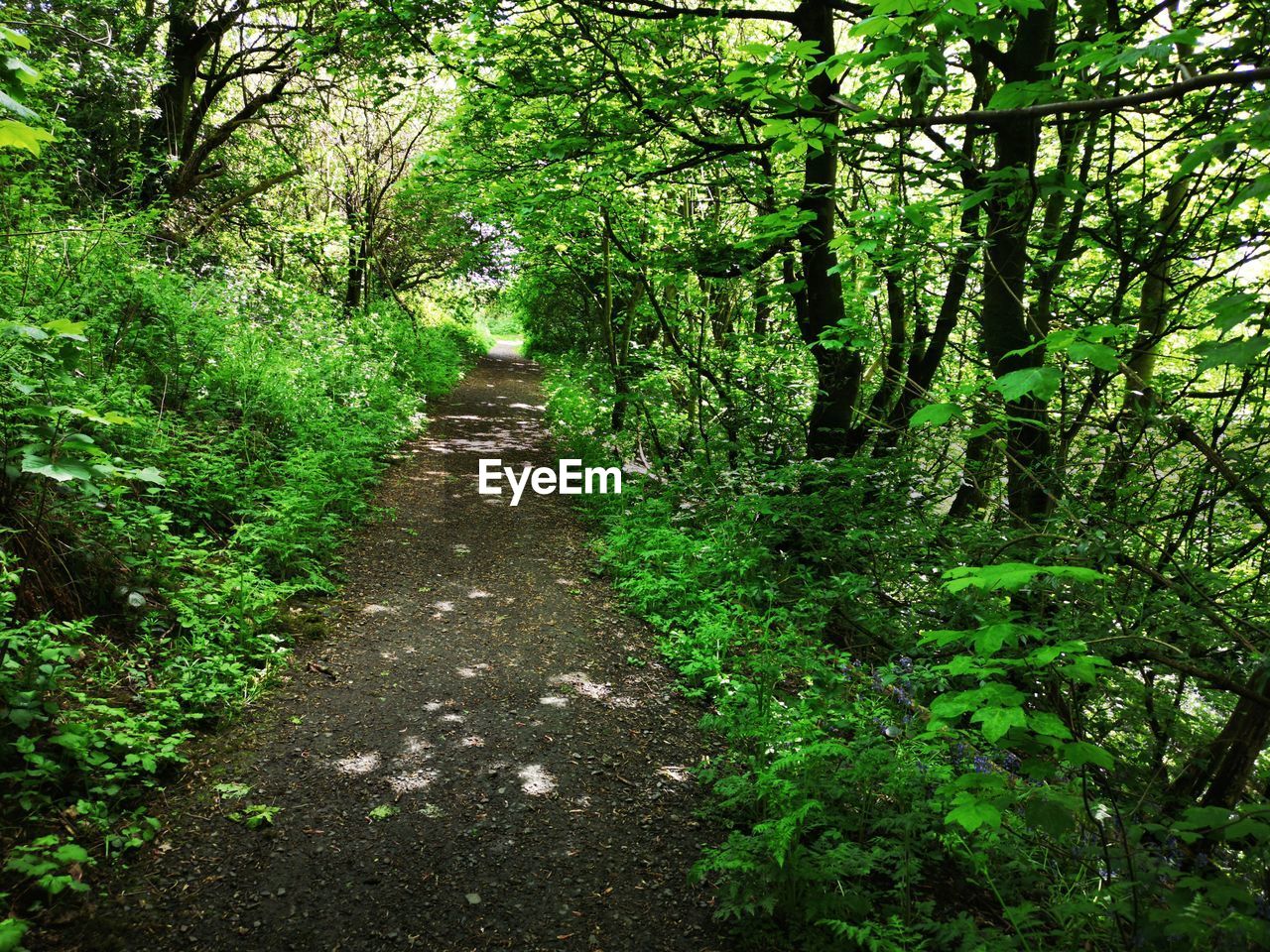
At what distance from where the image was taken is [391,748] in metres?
4.07

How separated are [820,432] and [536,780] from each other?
14.8 feet

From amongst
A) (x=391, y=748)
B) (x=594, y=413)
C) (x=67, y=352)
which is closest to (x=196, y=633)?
(x=391, y=748)

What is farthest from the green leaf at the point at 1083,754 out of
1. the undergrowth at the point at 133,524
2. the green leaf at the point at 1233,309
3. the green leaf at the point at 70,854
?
the green leaf at the point at 70,854

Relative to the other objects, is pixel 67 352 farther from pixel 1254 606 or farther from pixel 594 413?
pixel 594 413

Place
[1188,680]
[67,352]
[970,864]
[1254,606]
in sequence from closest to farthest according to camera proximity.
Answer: [67,352] < [1254,606] < [970,864] < [1188,680]

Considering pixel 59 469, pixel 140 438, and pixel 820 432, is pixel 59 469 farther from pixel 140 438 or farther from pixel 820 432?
pixel 820 432

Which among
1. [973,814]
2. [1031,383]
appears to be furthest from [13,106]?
[973,814]

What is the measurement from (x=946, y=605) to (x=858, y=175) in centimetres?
525

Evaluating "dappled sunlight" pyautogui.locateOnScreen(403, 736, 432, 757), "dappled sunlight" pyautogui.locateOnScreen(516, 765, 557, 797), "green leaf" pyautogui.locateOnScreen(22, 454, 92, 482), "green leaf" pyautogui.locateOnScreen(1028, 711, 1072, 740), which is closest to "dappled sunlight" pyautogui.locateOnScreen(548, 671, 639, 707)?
"dappled sunlight" pyautogui.locateOnScreen(516, 765, 557, 797)

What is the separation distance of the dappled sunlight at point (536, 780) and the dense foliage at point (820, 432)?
1.09 metres

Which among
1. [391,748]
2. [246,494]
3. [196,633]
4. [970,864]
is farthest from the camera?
[246,494]

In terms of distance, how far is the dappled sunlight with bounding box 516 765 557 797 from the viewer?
383 cm

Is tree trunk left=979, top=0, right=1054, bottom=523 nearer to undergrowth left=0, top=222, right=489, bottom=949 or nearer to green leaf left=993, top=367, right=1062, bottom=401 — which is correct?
green leaf left=993, top=367, right=1062, bottom=401

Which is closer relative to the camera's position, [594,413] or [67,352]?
[67,352]
